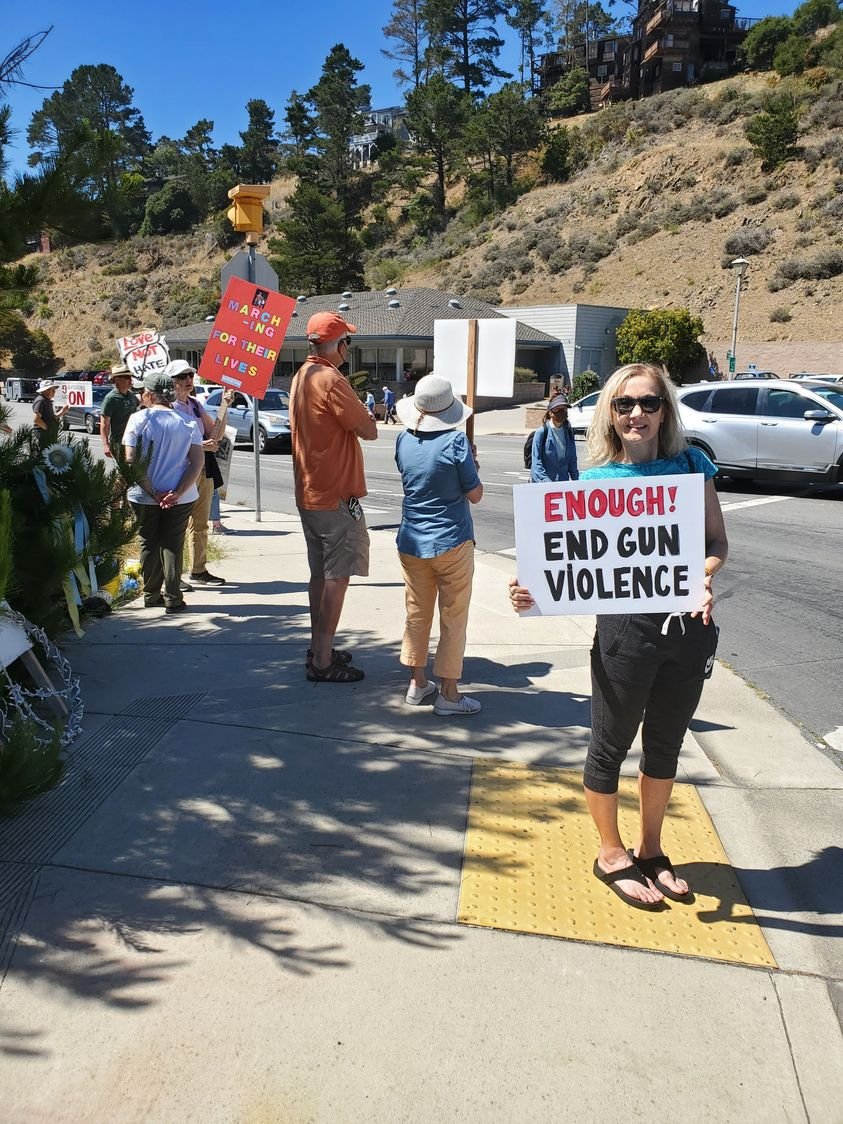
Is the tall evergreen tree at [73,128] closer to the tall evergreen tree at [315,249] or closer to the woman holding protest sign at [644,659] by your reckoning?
the woman holding protest sign at [644,659]

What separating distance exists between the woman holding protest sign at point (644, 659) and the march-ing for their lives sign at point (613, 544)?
0.07 m

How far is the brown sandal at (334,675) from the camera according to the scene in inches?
204

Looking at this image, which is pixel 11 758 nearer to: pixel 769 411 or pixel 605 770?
pixel 605 770

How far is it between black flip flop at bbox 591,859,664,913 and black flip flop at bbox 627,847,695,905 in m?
0.04

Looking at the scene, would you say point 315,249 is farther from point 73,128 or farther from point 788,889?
point 788,889

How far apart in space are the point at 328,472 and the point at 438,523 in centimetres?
82

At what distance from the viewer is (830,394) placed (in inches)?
542

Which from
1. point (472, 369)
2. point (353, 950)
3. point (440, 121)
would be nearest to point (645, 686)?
point (353, 950)

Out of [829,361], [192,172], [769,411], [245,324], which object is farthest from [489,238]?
[245,324]

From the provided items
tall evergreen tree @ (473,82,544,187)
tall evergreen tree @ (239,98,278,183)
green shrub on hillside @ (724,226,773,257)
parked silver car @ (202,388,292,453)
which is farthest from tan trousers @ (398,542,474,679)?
tall evergreen tree @ (239,98,278,183)

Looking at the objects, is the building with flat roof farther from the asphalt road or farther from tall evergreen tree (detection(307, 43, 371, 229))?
tall evergreen tree (detection(307, 43, 371, 229))

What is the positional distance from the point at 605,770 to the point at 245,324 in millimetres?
7000

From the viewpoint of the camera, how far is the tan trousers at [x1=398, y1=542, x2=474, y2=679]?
4.54 meters

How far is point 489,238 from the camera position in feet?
217
